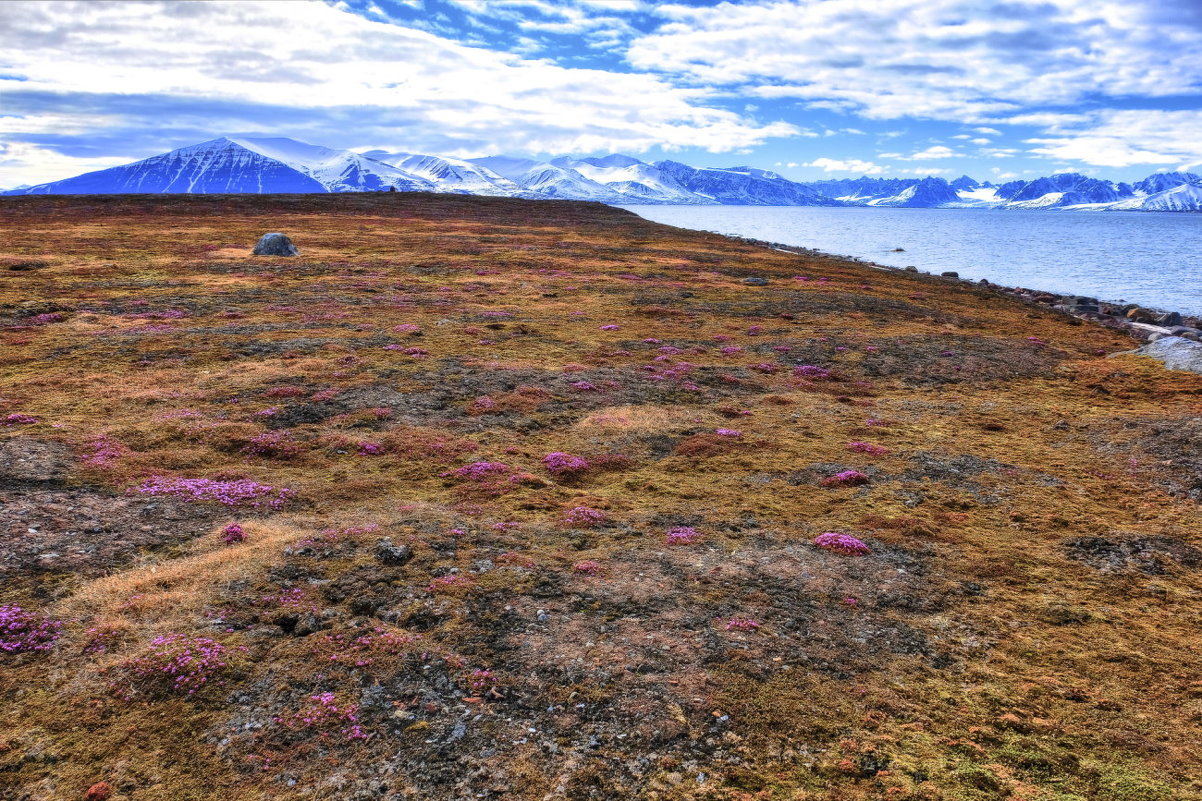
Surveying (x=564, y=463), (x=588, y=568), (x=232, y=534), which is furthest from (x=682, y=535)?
(x=232, y=534)

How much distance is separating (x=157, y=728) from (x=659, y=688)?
7.23 metres

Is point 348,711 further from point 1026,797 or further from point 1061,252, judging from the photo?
point 1061,252

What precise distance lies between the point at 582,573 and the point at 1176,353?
37291 millimetres

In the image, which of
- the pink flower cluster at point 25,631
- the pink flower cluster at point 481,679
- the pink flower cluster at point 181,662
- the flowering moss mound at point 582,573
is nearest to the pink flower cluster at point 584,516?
the flowering moss mound at point 582,573

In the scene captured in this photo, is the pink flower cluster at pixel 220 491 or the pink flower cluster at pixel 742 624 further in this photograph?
the pink flower cluster at pixel 220 491

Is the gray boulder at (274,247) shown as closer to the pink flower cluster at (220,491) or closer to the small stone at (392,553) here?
the pink flower cluster at (220,491)

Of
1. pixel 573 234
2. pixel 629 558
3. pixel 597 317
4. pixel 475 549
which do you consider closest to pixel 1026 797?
pixel 629 558

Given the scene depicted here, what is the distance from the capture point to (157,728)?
8.91m

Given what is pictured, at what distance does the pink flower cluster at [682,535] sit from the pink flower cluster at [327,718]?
783 cm

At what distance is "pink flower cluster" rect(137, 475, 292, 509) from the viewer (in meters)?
15.6

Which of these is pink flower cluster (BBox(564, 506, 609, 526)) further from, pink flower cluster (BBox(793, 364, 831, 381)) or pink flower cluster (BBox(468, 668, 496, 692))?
pink flower cluster (BBox(793, 364, 831, 381))

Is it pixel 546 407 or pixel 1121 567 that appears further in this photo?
pixel 546 407

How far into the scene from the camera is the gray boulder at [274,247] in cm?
6178

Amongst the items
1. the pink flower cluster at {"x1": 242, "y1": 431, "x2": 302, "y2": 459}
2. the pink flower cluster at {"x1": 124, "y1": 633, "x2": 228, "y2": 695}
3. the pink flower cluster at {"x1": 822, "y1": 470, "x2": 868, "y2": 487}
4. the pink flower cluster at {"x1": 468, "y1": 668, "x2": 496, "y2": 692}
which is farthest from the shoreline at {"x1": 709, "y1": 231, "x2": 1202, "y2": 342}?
the pink flower cluster at {"x1": 124, "y1": 633, "x2": 228, "y2": 695}
